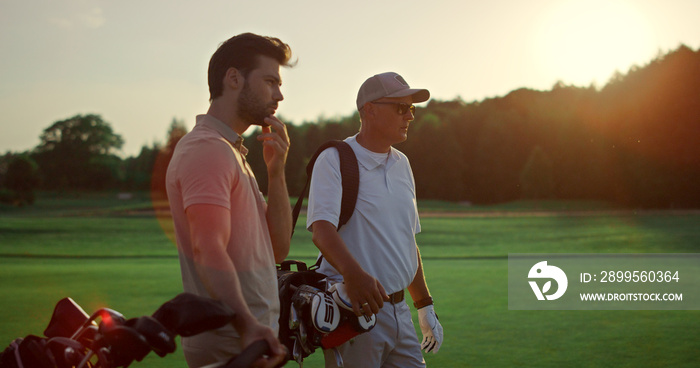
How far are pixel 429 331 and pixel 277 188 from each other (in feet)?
5.54

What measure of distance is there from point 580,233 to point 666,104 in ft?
84.7

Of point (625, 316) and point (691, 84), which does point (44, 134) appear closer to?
point (691, 84)

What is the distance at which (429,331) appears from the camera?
4.00m

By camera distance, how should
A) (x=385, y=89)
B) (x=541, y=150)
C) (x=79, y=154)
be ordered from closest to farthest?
(x=385, y=89)
(x=541, y=150)
(x=79, y=154)

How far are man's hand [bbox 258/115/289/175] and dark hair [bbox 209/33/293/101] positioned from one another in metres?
0.20

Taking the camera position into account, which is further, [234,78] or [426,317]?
[426,317]

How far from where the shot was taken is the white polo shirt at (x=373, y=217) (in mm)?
3557

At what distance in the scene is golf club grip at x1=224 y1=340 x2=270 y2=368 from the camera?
156 cm

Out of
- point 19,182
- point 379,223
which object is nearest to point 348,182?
point 379,223

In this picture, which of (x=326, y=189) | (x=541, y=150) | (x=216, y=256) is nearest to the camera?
(x=216, y=256)

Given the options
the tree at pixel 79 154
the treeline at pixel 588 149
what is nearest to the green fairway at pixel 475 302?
the treeline at pixel 588 149

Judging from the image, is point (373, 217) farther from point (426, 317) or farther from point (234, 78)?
point (234, 78)

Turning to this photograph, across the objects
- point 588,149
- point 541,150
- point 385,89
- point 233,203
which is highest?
point 541,150

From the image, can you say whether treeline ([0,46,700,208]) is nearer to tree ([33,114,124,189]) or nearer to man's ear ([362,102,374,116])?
tree ([33,114,124,189])
